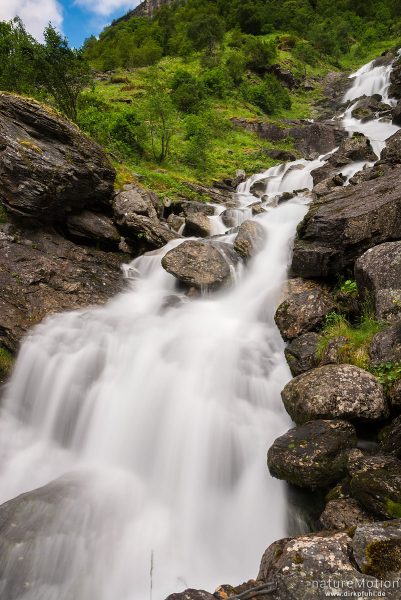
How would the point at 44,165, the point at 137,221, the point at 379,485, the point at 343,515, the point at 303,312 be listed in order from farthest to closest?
the point at 137,221 < the point at 44,165 < the point at 303,312 < the point at 343,515 < the point at 379,485

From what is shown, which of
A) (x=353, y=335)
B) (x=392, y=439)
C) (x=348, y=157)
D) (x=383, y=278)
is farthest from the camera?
(x=348, y=157)

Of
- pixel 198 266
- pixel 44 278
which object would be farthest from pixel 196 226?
pixel 44 278

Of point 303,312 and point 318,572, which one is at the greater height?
point 303,312

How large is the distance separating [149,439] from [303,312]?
3512 millimetres

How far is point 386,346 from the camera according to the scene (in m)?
5.10

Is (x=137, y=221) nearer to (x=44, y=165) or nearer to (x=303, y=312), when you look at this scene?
(x=44, y=165)

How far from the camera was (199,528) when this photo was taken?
16.4ft

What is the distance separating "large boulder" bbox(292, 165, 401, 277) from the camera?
23.4 feet

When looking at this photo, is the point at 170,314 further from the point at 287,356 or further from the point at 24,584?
the point at 24,584

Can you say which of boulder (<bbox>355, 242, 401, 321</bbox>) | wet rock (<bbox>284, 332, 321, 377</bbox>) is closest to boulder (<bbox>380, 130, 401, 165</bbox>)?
boulder (<bbox>355, 242, 401, 321</bbox>)

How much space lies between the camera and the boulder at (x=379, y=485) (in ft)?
11.0

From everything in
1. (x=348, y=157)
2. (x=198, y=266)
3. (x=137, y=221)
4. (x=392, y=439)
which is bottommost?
(x=392, y=439)

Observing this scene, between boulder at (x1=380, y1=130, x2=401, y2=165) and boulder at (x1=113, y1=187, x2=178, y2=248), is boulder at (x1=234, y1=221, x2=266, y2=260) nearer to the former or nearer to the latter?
boulder at (x1=113, y1=187, x2=178, y2=248)

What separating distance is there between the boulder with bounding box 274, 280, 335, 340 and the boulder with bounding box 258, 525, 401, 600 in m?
3.96
